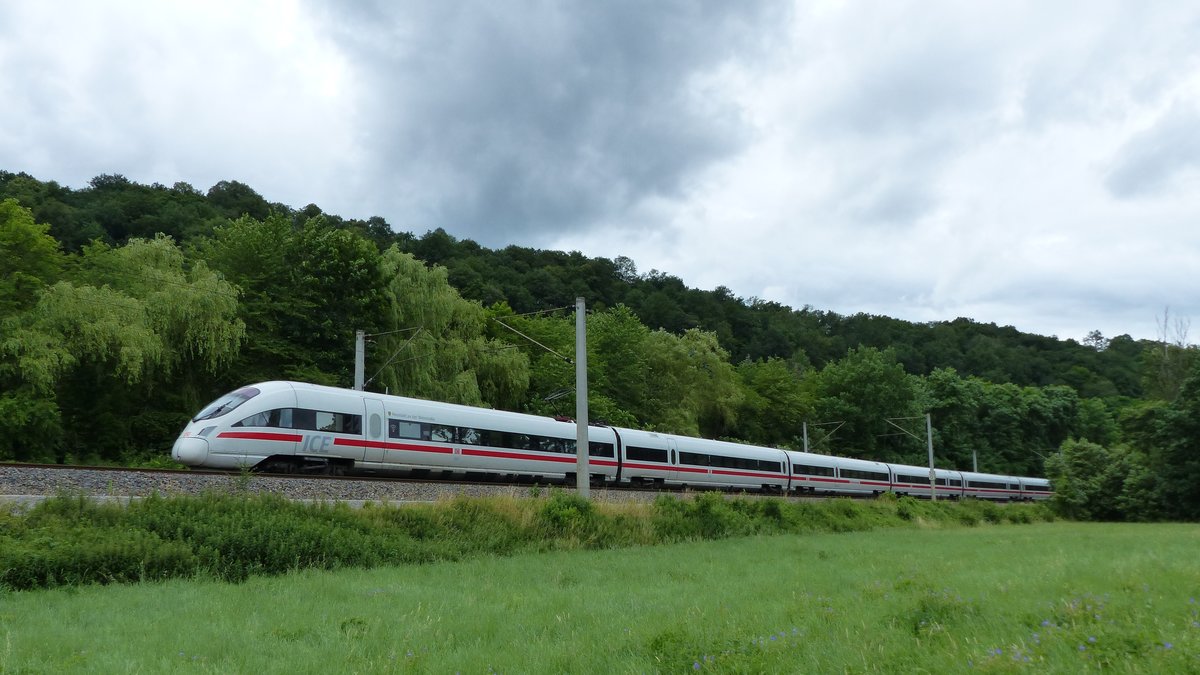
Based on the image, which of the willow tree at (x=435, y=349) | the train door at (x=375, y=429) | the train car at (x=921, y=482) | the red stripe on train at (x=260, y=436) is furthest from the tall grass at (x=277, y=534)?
the train car at (x=921, y=482)

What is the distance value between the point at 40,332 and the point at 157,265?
23.4 feet

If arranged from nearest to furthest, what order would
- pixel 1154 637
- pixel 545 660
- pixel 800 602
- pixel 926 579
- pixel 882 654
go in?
pixel 1154 637
pixel 882 654
pixel 545 660
pixel 800 602
pixel 926 579

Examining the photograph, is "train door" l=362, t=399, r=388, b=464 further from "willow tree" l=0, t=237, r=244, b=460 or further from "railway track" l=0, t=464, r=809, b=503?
"willow tree" l=0, t=237, r=244, b=460

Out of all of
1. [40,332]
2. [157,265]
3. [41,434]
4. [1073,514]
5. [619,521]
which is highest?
[157,265]

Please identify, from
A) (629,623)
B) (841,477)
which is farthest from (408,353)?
(629,623)

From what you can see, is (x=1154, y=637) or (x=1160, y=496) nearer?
(x=1154, y=637)

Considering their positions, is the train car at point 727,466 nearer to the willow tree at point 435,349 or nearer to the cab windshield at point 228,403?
the willow tree at point 435,349

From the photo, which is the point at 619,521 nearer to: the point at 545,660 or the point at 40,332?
the point at 545,660

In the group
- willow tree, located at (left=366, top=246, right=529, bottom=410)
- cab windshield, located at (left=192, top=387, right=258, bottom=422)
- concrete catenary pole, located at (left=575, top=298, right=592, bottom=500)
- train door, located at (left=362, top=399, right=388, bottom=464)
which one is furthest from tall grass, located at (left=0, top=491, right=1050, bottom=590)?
willow tree, located at (left=366, top=246, right=529, bottom=410)

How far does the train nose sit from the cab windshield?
780 millimetres

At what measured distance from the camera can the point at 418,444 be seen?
2489 centimetres

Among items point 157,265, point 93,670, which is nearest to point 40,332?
point 157,265

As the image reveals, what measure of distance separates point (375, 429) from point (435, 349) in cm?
1792

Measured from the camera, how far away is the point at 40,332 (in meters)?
29.6
